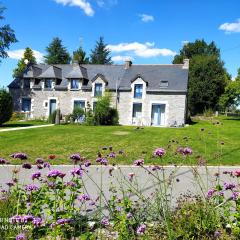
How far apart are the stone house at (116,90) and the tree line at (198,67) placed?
7.18 ft

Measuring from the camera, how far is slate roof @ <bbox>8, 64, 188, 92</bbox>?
3344 centimetres

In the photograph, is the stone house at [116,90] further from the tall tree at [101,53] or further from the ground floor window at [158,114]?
the tall tree at [101,53]

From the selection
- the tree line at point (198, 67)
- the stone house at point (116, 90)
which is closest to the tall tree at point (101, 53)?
the tree line at point (198, 67)

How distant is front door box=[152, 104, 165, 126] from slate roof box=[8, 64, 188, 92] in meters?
Result: 1.55

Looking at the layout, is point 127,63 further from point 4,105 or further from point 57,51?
point 57,51

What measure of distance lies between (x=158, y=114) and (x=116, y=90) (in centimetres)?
453

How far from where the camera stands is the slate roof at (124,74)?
3344 cm

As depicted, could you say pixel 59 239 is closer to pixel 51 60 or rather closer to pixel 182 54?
pixel 51 60

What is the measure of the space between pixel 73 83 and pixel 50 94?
268cm

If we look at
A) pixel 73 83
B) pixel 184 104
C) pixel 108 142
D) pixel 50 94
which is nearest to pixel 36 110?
pixel 50 94

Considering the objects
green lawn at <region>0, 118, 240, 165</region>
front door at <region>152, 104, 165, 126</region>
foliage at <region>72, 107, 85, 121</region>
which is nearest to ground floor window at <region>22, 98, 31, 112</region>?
foliage at <region>72, 107, 85, 121</region>

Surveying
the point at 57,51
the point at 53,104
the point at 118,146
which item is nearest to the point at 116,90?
the point at 53,104

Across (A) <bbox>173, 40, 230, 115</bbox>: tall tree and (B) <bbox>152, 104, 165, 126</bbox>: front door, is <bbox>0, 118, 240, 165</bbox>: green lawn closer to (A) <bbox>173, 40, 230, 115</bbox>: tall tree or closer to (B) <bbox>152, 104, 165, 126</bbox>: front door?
(B) <bbox>152, 104, 165, 126</bbox>: front door

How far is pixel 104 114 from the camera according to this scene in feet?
93.0
